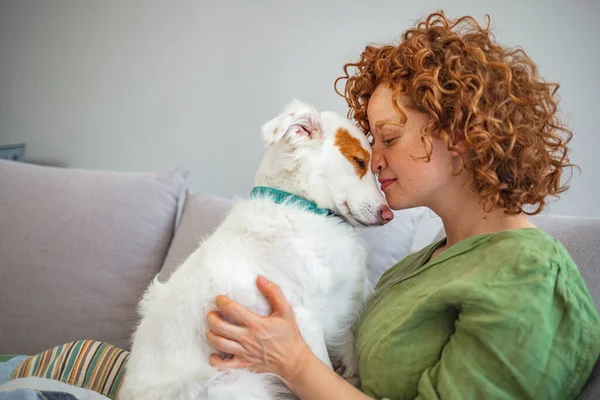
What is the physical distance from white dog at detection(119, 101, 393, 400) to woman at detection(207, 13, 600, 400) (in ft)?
0.13

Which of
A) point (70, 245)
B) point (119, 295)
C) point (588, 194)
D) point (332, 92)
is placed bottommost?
point (119, 295)

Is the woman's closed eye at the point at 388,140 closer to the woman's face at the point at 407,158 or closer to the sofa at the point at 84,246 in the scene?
the woman's face at the point at 407,158

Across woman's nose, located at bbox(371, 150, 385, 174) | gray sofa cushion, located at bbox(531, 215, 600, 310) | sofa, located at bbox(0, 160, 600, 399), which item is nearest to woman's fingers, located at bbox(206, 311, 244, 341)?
woman's nose, located at bbox(371, 150, 385, 174)

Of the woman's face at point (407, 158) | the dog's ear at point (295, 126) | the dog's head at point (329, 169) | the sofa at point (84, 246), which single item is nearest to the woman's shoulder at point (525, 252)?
the woman's face at point (407, 158)

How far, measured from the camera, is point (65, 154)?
3.00 metres

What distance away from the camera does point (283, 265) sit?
3.66 ft

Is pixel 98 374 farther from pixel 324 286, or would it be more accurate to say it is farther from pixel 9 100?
pixel 9 100

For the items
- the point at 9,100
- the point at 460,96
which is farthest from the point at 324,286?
the point at 9,100

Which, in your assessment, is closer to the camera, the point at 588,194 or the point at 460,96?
the point at 460,96

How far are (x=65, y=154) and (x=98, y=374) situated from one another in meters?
1.93

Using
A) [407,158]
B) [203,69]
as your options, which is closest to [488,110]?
[407,158]

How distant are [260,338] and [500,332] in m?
0.45

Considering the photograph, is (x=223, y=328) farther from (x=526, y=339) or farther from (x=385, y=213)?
(x=526, y=339)

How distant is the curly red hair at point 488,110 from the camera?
1031 millimetres
